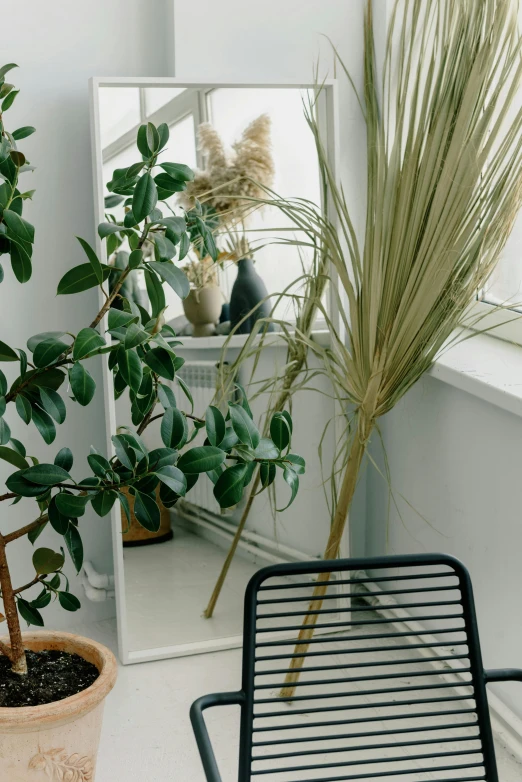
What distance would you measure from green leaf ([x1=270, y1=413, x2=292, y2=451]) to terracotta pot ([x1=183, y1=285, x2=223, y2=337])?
966 millimetres

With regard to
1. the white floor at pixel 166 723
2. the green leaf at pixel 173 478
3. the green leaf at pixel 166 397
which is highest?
the green leaf at pixel 166 397

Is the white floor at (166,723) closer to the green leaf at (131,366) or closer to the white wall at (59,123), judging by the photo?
the white wall at (59,123)

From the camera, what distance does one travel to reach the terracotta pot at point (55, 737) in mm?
1393

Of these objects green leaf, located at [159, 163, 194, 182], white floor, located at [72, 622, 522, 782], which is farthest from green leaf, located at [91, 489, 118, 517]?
white floor, located at [72, 622, 522, 782]

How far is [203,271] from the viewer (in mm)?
2170

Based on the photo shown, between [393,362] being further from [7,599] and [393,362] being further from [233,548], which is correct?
[7,599]

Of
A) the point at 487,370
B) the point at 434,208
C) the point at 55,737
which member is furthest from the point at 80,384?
the point at 487,370

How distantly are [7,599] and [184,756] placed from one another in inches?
23.4

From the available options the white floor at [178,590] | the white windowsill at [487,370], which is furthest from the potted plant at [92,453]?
the white floor at [178,590]

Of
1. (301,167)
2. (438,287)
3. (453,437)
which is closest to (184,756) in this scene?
(453,437)

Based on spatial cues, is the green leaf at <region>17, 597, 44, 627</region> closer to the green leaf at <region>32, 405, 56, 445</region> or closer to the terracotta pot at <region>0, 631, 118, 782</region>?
the terracotta pot at <region>0, 631, 118, 782</region>

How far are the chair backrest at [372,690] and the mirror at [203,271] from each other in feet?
0.75

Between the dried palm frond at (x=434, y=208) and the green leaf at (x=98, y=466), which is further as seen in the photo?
the dried palm frond at (x=434, y=208)

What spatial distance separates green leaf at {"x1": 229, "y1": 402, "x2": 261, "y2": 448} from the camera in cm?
120
